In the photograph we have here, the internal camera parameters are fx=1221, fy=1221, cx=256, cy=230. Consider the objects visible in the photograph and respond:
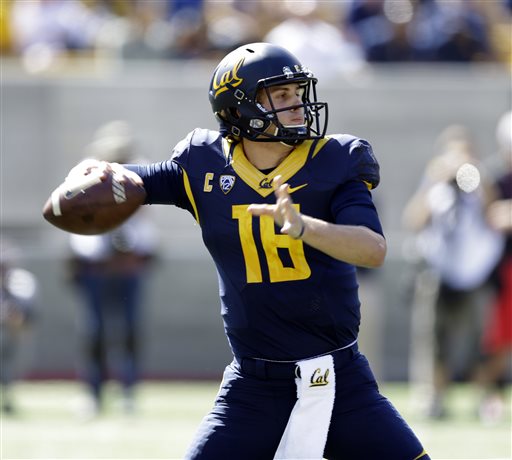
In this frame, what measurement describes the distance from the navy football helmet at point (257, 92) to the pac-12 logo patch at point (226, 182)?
152mm

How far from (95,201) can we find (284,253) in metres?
0.69

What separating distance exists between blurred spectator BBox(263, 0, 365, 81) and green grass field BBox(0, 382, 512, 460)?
290 centimetres

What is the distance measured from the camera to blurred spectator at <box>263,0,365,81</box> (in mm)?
10469

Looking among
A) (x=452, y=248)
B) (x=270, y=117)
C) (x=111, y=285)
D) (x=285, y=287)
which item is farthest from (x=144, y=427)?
(x=270, y=117)

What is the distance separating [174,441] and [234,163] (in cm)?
342

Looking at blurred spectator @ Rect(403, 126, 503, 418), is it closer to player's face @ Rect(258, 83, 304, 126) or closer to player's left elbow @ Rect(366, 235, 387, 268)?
player's face @ Rect(258, 83, 304, 126)

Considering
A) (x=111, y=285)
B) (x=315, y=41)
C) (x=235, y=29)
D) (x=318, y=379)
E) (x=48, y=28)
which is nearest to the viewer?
(x=318, y=379)

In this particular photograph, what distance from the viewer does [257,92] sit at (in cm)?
397

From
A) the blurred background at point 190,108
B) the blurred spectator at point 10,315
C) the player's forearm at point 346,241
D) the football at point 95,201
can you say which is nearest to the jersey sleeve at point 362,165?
the player's forearm at point 346,241

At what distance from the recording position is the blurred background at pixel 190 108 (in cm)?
1063

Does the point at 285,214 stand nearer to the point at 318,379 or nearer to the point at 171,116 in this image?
the point at 318,379

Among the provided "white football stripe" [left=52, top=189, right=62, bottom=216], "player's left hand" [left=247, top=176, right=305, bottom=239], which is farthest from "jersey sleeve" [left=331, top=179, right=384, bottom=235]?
"white football stripe" [left=52, top=189, right=62, bottom=216]

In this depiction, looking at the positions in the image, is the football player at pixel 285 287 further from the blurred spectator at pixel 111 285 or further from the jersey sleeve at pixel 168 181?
the blurred spectator at pixel 111 285

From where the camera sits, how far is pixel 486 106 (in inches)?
441
